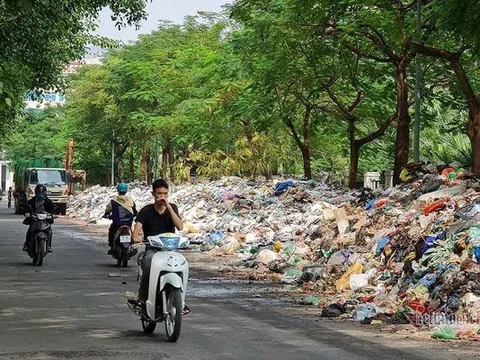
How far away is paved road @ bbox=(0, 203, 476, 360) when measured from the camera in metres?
8.43

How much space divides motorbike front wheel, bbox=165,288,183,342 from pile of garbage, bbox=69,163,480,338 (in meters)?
2.95

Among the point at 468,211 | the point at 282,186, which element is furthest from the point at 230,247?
the point at 468,211

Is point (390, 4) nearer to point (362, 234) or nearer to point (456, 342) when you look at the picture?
point (362, 234)

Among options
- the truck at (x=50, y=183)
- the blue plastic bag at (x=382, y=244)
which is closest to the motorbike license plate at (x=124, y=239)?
the blue plastic bag at (x=382, y=244)

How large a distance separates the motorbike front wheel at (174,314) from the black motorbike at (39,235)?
388 inches

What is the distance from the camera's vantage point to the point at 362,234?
17156mm

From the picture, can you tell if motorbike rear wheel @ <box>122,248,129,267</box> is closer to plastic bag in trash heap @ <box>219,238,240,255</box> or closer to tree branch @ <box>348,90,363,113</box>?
plastic bag in trash heap @ <box>219,238,240,255</box>

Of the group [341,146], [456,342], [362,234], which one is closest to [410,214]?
[362,234]

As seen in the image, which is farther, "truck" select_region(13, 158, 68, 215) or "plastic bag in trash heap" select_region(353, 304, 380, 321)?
"truck" select_region(13, 158, 68, 215)

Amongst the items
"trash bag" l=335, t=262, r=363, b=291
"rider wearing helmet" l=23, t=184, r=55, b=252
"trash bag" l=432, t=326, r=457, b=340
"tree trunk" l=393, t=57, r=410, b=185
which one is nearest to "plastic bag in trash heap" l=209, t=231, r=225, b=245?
"tree trunk" l=393, t=57, r=410, b=185

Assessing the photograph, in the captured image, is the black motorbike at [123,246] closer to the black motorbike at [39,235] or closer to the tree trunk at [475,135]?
the black motorbike at [39,235]

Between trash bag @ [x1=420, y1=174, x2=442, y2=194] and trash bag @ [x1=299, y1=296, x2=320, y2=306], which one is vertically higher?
trash bag @ [x1=420, y1=174, x2=442, y2=194]

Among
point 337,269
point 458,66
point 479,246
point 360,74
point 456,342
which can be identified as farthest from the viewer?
point 360,74

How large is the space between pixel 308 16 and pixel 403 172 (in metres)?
5.92
